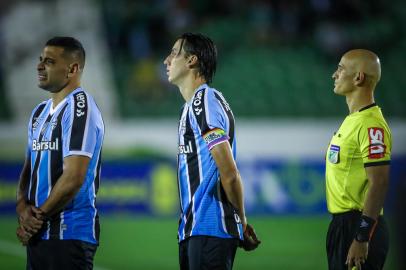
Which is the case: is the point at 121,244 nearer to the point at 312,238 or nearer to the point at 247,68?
the point at 312,238

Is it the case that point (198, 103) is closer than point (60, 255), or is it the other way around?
point (60, 255)

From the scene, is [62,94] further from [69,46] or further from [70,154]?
[70,154]

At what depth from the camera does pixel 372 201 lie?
3.87 meters

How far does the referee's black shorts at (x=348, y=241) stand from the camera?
3.97 m

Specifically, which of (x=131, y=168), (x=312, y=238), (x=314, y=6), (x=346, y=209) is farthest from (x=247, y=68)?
(x=346, y=209)

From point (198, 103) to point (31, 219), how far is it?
41.0 inches

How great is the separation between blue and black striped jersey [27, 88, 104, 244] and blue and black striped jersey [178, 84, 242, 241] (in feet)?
1.53

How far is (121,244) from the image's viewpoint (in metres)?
10.2

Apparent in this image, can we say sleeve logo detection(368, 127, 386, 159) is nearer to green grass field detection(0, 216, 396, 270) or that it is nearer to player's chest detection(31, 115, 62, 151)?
player's chest detection(31, 115, 62, 151)

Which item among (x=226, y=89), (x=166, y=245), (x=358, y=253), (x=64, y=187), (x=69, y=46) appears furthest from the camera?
(x=226, y=89)

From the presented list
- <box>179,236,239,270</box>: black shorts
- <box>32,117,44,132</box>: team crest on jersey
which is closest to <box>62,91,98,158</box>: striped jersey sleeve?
<box>32,117,44,132</box>: team crest on jersey

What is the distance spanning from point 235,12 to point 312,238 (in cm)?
869

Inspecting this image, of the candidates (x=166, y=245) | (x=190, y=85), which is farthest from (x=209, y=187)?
(x=166, y=245)

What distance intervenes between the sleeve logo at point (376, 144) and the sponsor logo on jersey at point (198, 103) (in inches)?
35.7
